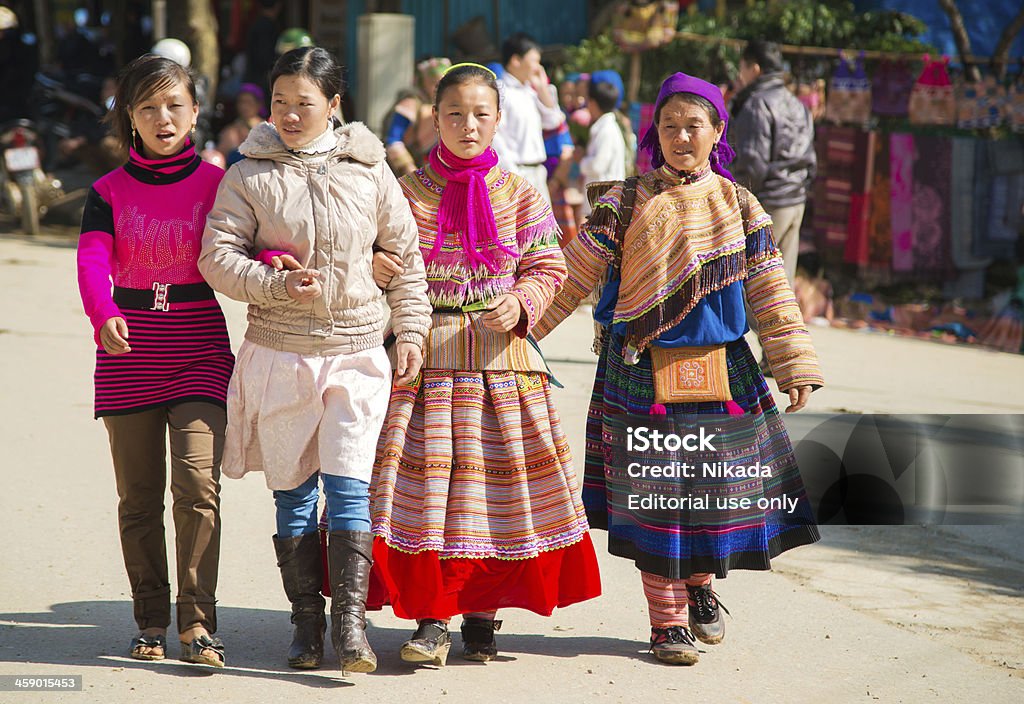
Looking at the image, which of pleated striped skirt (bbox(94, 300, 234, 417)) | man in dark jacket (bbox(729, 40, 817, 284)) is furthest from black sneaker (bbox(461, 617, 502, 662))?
man in dark jacket (bbox(729, 40, 817, 284))

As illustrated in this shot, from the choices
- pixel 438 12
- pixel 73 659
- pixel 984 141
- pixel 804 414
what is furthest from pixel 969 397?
pixel 438 12

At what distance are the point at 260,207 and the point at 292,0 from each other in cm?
1506

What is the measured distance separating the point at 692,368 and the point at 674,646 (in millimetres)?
806

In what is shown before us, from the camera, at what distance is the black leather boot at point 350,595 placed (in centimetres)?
354

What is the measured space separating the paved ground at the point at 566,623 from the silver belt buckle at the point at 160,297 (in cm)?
99

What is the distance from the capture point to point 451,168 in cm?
388

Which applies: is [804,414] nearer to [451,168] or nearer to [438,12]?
[451,168]

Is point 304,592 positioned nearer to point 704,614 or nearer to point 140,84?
point 704,614

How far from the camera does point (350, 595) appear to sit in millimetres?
3605

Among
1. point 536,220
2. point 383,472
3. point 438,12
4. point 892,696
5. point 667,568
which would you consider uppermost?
point 438,12

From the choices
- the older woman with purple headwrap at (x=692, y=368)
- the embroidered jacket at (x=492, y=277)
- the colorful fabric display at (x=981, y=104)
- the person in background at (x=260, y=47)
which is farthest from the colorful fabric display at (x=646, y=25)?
the embroidered jacket at (x=492, y=277)

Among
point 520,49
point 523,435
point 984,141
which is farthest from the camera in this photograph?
point 984,141

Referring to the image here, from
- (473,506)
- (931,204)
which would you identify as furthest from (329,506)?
(931,204)

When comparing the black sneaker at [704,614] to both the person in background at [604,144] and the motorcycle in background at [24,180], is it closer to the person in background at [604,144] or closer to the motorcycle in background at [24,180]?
the person in background at [604,144]
